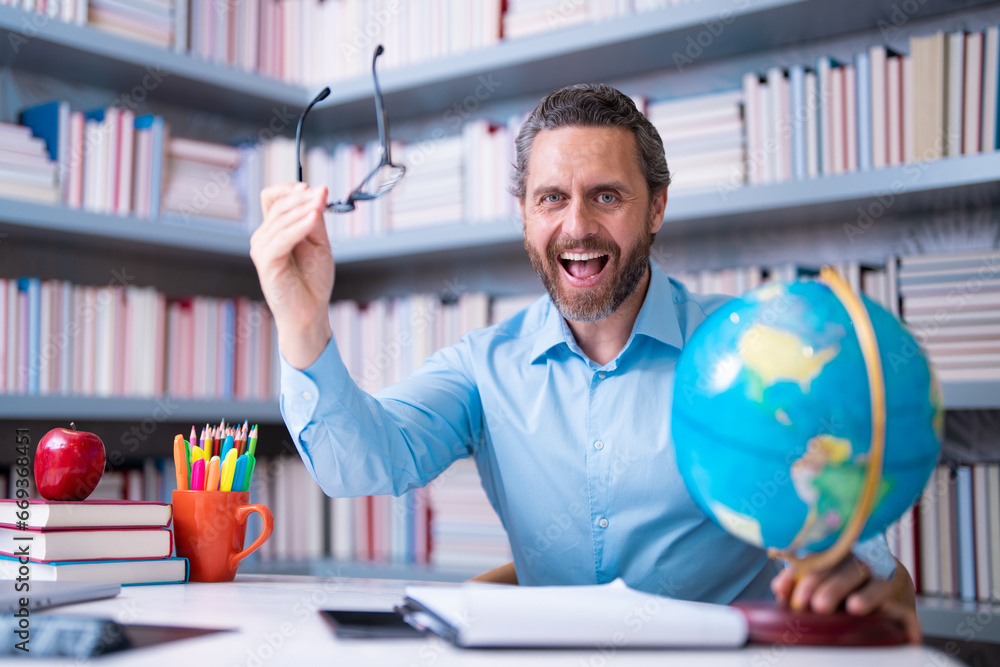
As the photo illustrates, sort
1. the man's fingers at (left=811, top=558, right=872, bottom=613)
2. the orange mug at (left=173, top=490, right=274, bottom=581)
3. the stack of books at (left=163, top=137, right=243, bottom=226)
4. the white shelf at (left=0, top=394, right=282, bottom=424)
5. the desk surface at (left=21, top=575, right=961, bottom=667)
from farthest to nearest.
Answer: the stack of books at (left=163, top=137, right=243, bottom=226), the white shelf at (left=0, top=394, right=282, bottom=424), the orange mug at (left=173, top=490, right=274, bottom=581), the man's fingers at (left=811, top=558, right=872, bottom=613), the desk surface at (left=21, top=575, right=961, bottom=667)

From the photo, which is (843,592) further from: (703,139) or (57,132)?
(57,132)

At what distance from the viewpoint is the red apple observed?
111 cm

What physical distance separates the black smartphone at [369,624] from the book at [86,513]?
39 cm

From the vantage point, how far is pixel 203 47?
2.46m

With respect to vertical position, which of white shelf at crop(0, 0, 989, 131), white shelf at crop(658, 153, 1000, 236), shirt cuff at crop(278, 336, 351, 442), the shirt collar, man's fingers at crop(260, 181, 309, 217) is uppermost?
white shelf at crop(0, 0, 989, 131)

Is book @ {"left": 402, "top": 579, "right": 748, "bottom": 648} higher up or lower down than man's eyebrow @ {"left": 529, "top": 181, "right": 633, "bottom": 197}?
lower down

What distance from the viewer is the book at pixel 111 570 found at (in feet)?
3.44

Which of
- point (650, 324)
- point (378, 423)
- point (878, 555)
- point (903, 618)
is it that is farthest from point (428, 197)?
point (903, 618)

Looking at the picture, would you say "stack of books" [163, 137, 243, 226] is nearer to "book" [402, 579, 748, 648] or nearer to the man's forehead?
the man's forehead

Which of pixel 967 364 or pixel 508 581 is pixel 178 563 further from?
pixel 967 364

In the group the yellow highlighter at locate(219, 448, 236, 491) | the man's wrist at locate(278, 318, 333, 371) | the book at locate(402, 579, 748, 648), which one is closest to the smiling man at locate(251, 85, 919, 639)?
the man's wrist at locate(278, 318, 333, 371)

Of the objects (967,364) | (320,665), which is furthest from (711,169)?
(320,665)

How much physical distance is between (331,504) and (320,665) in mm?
1963

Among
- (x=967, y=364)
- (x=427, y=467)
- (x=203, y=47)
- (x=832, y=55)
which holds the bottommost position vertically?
(x=427, y=467)
